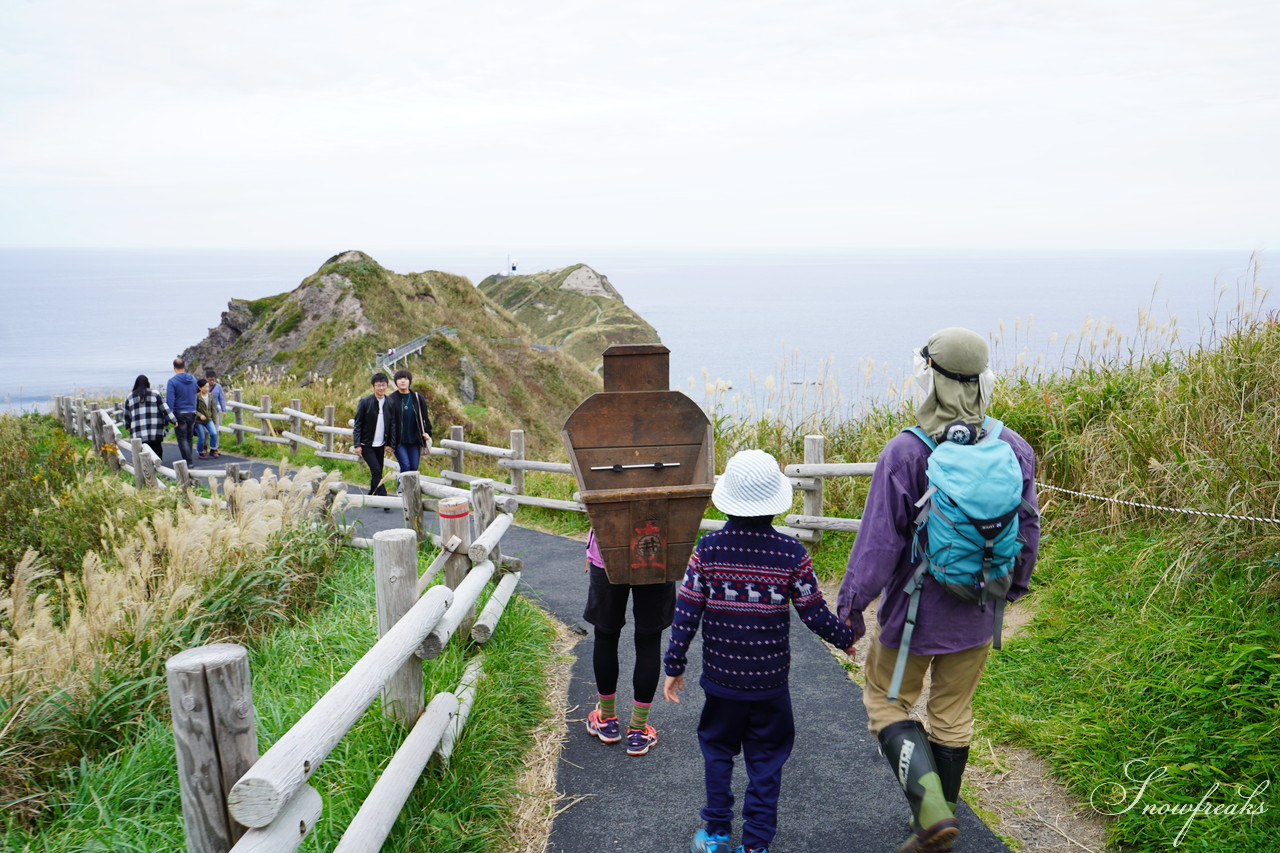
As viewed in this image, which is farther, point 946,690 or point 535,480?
point 535,480

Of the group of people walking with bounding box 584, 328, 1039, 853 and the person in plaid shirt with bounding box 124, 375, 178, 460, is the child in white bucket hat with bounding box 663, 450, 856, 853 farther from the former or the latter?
the person in plaid shirt with bounding box 124, 375, 178, 460

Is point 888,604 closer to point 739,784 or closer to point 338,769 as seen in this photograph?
point 739,784

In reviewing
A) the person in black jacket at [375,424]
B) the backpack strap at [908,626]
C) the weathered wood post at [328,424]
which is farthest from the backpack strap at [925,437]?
the weathered wood post at [328,424]

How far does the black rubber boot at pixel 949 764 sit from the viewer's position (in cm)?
320

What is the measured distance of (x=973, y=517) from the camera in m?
2.75

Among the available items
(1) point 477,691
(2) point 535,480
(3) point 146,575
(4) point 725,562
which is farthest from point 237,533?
(2) point 535,480

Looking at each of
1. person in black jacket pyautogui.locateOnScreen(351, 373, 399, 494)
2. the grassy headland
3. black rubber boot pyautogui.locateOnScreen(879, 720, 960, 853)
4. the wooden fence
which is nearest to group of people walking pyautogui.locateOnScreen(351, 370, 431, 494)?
person in black jacket pyautogui.locateOnScreen(351, 373, 399, 494)

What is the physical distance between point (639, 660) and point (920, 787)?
167 cm

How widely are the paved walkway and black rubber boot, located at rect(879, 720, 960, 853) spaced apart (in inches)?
28.5

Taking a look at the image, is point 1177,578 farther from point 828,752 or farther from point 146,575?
point 146,575

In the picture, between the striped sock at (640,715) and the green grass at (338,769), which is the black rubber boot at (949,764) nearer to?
the striped sock at (640,715)

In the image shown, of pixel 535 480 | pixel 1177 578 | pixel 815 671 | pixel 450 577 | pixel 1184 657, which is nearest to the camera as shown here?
pixel 1184 657

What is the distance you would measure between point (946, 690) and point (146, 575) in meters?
4.79

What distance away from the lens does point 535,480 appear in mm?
11680
